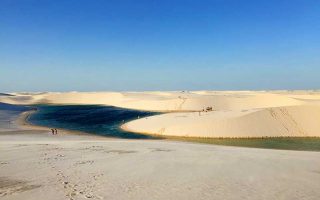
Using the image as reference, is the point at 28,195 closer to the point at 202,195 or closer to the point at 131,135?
the point at 202,195

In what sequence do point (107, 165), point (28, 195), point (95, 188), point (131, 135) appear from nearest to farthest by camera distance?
point (28, 195) → point (95, 188) → point (107, 165) → point (131, 135)

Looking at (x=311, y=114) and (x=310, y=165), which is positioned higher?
(x=311, y=114)

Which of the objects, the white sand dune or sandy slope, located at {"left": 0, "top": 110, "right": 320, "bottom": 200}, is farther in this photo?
the white sand dune

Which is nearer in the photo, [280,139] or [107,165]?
[107,165]

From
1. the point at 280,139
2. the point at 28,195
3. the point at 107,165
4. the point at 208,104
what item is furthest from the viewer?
the point at 208,104

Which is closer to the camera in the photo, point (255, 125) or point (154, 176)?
point (154, 176)

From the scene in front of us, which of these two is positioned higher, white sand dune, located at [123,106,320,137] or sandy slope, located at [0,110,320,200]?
white sand dune, located at [123,106,320,137]

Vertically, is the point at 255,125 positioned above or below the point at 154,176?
above

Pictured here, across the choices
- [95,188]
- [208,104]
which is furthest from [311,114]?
[208,104]
